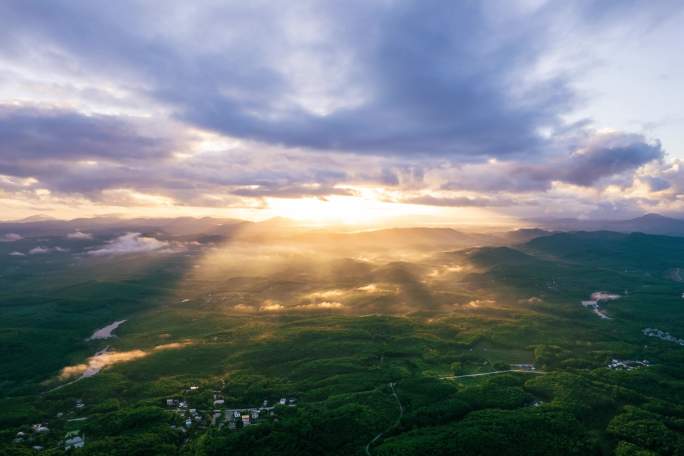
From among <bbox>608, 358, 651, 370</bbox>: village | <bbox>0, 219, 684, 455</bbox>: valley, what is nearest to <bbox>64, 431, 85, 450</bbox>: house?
<bbox>0, 219, 684, 455</bbox>: valley

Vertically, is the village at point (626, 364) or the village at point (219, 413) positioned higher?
the village at point (626, 364)

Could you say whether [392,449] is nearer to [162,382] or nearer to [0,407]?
[162,382]

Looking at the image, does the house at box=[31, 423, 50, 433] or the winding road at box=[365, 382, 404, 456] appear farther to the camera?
the house at box=[31, 423, 50, 433]

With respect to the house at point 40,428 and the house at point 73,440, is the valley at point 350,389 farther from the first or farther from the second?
the house at point 40,428

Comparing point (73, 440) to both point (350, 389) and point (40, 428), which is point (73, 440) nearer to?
point (40, 428)

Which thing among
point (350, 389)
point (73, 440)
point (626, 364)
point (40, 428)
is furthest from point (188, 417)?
point (626, 364)

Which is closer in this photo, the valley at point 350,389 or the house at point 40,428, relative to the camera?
the valley at point 350,389

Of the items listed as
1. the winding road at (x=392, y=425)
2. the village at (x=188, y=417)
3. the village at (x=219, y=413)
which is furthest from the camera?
the village at (x=219, y=413)

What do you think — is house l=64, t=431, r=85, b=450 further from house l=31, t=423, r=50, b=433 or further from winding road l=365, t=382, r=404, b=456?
winding road l=365, t=382, r=404, b=456

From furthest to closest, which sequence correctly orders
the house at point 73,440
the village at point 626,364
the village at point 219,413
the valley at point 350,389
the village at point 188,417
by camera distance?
1. the village at point 626,364
2. the village at point 219,413
3. the village at point 188,417
4. the house at point 73,440
5. the valley at point 350,389

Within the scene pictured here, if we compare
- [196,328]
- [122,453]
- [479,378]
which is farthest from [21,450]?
[479,378]

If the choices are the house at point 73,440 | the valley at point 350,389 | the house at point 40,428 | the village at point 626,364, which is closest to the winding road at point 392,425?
the valley at point 350,389
